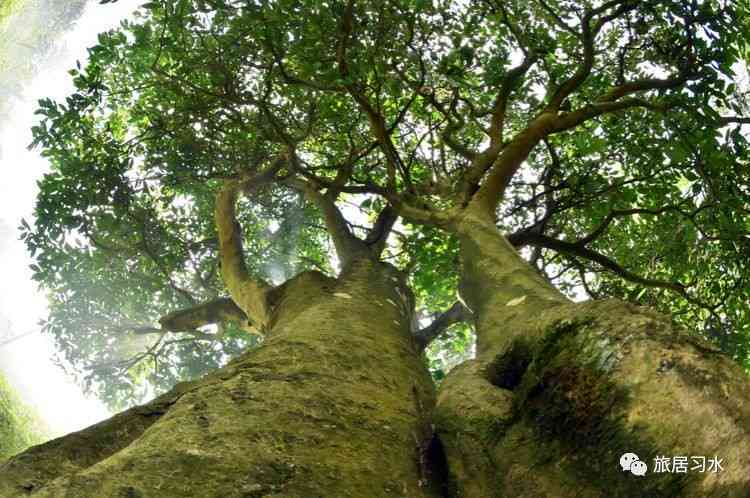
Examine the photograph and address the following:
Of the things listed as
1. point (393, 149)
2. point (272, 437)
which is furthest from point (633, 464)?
point (393, 149)

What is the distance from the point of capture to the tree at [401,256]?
5.03 ft

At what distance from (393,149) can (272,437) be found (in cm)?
365

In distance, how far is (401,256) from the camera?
27.9 ft

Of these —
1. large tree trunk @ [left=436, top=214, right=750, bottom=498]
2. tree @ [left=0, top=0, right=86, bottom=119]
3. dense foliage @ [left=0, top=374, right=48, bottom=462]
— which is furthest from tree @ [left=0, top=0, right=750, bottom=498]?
tree @ [left=0, top=0, right=86, bottom=119]

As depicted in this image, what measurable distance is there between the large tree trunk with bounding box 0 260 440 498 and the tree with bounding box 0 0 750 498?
10 mm

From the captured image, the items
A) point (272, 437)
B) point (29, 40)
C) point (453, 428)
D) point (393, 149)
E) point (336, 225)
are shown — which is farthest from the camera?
point (29, 40)

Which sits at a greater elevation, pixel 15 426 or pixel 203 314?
pixel 15 426

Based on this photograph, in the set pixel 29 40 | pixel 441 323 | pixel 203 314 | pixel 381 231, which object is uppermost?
pixel 29 40

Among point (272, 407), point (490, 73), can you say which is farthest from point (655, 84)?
point (272, 407)

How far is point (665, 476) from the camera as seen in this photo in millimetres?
1311

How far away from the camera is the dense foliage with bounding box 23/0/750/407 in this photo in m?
4.77

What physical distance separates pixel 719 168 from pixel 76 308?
7.82 metres

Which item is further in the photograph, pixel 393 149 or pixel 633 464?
pixel 393 149

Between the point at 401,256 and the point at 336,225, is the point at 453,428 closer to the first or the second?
the point at 336,225
